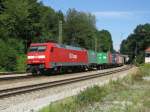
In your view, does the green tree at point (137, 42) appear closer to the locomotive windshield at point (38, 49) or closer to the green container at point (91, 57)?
the green container at point (91, 57)

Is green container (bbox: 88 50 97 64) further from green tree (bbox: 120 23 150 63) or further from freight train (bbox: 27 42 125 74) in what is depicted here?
green tree (bbox: 120 23 150 63)

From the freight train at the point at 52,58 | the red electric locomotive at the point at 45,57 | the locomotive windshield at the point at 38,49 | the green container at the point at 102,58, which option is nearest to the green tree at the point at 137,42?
the green container at the point at 102,58

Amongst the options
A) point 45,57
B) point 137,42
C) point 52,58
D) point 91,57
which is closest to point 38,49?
point 45,57

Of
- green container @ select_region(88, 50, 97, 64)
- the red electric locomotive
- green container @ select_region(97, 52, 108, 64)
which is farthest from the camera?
green container @ select_region(97, 52, 108, 64)

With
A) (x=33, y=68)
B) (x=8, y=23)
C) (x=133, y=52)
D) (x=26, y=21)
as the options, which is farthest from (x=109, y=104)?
(x=133, y=52)

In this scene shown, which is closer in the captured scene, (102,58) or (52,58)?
(52,58)

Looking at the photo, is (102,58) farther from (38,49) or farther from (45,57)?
(45,57)

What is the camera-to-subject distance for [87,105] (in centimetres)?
1573

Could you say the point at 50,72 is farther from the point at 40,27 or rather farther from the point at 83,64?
the point at 40,27

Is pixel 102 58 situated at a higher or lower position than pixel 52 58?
higher

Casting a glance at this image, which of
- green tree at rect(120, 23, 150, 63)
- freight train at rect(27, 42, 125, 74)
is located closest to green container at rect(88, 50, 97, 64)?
freight train at rect(27, 42, 125, 74)

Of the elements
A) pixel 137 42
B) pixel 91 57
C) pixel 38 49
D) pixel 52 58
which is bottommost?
pixel 52 58

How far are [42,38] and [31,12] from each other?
550 cm

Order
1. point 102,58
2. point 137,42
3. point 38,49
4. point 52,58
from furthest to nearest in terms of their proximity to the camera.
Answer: point 137,42
point 102,58
point 38,49
point 52,58
